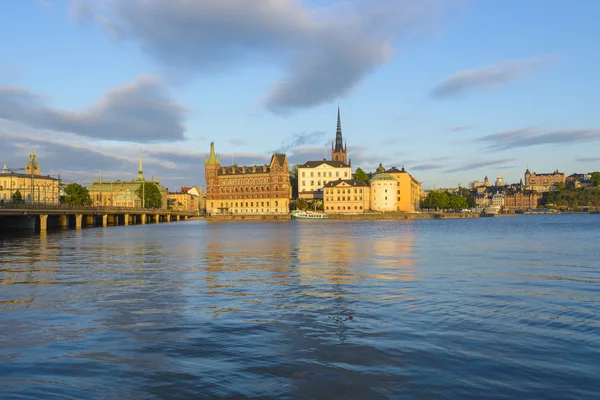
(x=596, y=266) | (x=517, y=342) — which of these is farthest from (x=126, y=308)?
(x=596, y=266)

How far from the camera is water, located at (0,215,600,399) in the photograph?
11242 millimetres

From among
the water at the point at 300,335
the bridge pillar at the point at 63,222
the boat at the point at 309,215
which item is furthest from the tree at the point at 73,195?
the water at the point at 300,335

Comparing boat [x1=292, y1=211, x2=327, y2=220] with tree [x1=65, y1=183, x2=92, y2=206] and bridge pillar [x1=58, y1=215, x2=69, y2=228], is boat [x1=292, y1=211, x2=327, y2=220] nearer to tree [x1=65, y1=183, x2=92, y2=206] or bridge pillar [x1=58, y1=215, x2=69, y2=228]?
tree [x1=65, y1=183, x2=92, y2=206]

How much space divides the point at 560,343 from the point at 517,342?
112 cm

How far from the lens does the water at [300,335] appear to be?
443 inches

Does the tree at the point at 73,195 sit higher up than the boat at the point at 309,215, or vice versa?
the tree at the point at 73,195

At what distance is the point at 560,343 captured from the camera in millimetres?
14531

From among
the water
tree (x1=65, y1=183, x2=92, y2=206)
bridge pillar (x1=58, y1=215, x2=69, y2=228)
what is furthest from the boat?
the water

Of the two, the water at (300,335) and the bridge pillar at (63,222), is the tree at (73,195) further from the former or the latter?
the water at (300,335)

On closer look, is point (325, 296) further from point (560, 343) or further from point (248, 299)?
point (560, 343)

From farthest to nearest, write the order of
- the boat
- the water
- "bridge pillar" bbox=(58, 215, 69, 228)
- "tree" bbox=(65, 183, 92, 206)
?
"tree" bbox=(65, 183, 92, 206)
the boat
"bridge pillar" bbox=(58, 215, 69, 228)
the water

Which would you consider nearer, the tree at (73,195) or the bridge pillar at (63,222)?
the bridge pillar at (63,222)

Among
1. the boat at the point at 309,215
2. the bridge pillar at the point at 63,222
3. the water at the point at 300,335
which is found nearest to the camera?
the water at the point at 300,335

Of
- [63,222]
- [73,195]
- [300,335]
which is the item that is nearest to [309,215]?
[73,195]
